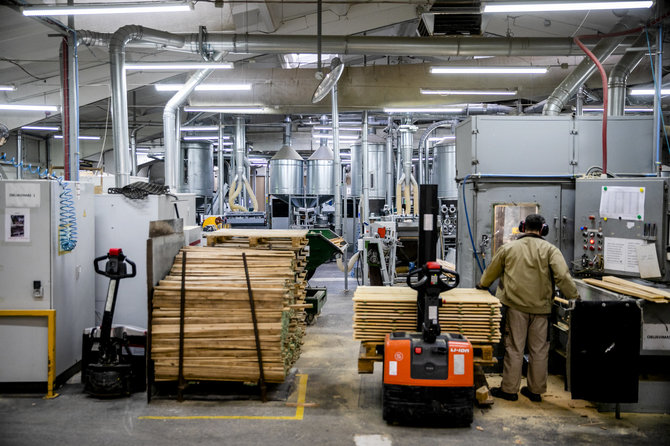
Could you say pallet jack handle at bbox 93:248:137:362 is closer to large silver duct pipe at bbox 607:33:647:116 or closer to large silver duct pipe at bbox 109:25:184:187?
large silver duct pipe at bbox 109:25:184:187

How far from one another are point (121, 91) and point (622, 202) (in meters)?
7.17

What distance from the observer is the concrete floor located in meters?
4.39

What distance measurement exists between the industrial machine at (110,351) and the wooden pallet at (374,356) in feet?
7.84

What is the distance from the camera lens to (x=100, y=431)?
14.9 ft

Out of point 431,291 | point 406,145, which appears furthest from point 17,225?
point 406,145

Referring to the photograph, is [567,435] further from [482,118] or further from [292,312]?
[482,118]

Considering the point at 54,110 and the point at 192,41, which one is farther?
the point at 54,110

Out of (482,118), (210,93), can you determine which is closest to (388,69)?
(210,93)

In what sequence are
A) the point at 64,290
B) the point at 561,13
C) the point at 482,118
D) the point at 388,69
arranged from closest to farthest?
1. the point at 64,290
2. the point at 482,118
3. the point at 561,13
4. the point at 388,69

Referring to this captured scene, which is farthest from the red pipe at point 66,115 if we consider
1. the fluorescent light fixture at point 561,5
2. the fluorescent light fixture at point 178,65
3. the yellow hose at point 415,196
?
the yellow hose at point 415,196

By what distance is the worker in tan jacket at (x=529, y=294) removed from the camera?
5082mm

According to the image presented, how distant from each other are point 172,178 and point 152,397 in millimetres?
7314

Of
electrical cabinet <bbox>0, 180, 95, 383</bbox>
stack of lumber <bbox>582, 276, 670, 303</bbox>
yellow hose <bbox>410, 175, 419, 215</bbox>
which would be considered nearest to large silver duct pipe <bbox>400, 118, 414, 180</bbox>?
yellow hose <bbox>410, 175, 419, 215</bbox>

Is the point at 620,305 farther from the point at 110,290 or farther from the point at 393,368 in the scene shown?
the point at 110,290
